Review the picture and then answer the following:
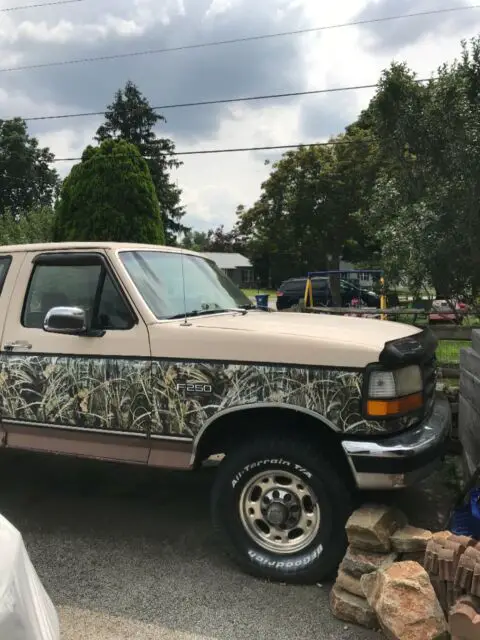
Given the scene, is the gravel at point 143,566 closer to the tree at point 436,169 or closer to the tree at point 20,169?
the tree at point 436,169

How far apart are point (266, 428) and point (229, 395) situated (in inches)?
12.8

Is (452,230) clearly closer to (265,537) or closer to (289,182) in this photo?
(265,537)

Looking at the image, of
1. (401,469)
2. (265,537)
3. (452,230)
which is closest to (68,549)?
(265,537)

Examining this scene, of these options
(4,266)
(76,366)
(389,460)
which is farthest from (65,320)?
(389,460)

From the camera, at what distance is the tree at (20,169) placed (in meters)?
58.0

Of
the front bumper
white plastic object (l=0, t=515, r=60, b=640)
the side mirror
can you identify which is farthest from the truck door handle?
the front bumper

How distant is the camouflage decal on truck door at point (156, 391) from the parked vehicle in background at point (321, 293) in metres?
22.2

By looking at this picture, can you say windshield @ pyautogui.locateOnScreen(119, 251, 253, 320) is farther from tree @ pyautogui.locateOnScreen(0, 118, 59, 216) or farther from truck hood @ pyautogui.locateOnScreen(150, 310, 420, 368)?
tree @ pyautogui.locateOnScreen(0, 118, 59, 216)

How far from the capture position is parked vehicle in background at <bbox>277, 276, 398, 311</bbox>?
2683cm

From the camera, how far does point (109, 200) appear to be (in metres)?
13.0

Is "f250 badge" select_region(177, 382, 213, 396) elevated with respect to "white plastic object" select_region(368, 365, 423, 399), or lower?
lower

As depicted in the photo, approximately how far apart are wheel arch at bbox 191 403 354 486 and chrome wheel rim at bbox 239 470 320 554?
0.25 m

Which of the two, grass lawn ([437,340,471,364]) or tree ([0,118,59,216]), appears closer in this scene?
grass lawn ([437,340,471,364])

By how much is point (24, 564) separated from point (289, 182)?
36369mm
